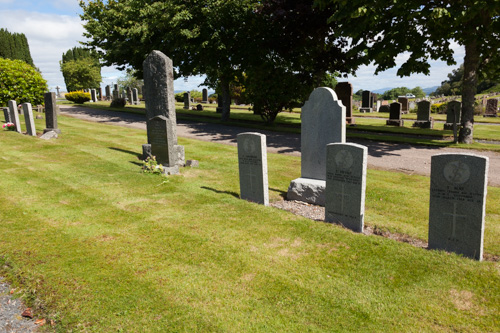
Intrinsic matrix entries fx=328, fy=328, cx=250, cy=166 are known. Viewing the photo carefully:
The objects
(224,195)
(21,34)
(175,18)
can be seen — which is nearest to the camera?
(224,195)

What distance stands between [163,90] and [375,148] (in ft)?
33.1

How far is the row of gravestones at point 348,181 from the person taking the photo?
4.95m

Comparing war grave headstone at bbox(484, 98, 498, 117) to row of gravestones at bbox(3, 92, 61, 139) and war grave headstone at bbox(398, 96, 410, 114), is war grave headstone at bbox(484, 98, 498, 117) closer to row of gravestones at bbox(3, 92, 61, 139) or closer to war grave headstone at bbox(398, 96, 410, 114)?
war grave headstone at bbox(398, 96, 410, 114)

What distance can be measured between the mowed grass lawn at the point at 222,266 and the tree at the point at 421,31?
8.59 m

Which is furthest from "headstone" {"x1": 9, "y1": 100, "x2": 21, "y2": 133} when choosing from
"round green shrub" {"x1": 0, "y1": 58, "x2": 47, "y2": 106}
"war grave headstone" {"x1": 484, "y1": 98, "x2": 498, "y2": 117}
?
"war grave headstone" {"x1": 484, "y1": 98, "x2": 498, "y2": 117}

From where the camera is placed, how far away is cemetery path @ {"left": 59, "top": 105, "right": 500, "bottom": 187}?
39.4ft

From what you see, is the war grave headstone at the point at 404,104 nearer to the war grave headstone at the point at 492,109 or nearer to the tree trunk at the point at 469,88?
the war grave headstone at the point at 492,109

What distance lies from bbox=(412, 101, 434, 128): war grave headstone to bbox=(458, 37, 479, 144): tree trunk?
6771 mm

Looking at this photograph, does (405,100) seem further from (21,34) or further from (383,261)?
(21,34)

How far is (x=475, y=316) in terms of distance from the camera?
12.3 feet

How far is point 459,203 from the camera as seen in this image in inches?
199

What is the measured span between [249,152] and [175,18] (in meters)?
17.0

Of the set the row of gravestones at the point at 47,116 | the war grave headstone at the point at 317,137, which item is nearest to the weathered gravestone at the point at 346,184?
the war grave headstone at the point at 317,137

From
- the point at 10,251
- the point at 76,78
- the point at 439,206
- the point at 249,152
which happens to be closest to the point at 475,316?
the point at 439,206
